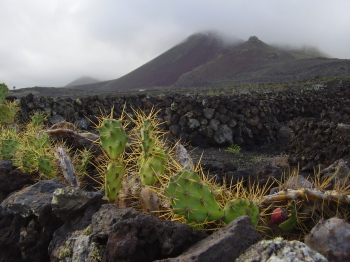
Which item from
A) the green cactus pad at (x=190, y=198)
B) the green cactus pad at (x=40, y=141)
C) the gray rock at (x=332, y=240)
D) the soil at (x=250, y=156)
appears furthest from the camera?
the soil at (x=250, y=156)

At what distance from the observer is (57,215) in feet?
9.98

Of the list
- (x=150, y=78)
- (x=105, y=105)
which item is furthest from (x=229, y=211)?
(x=150, y=78)

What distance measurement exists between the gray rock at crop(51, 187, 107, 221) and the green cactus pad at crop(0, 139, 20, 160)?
276cm

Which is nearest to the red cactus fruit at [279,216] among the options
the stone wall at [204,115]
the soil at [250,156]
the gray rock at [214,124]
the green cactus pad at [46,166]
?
the green cactus pad at [46,166]

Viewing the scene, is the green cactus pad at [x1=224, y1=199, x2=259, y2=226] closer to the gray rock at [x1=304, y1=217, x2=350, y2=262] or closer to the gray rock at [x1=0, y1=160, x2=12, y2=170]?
the gray rock at [x1=304, y1=217, x2=350, y2=262]

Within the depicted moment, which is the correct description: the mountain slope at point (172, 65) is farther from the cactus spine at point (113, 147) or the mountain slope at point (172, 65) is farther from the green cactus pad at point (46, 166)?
the cactus spine at point (113, 147)

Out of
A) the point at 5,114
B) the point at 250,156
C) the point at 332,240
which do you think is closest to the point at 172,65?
the point at 250,156

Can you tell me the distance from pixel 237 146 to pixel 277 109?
3.74 metres

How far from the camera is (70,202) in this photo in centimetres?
304

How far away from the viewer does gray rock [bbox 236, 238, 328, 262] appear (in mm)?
1791

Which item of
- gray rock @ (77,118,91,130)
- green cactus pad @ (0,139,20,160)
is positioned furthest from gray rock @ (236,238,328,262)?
gray rock @ (77,118,91,130)

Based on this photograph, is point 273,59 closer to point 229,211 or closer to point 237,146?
point 237,146

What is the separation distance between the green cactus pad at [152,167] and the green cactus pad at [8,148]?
3.10 metres

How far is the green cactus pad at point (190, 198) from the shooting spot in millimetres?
2447
